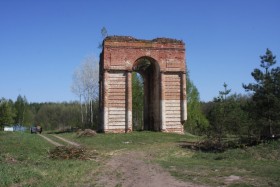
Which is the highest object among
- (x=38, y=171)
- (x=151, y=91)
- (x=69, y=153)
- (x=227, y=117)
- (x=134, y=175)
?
(x=151, y=91)

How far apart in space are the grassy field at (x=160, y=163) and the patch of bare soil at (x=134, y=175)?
360 mm

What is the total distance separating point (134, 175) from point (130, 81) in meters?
19.6

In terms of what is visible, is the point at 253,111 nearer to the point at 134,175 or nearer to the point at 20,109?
the point at 134,175

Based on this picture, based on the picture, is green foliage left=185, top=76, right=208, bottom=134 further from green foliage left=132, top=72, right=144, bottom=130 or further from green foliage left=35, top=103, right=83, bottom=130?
green foliage left=35, top=103, right=83, bottom=130

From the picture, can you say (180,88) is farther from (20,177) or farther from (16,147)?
(20,177)

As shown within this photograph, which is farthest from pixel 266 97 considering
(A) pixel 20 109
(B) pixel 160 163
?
(A) pixel 20 109

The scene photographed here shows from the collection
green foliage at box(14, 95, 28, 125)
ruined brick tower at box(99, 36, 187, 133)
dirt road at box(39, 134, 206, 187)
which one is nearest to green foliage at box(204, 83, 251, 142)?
dirt road at box(39, 134, 206, 187)

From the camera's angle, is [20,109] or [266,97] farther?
[20,109]

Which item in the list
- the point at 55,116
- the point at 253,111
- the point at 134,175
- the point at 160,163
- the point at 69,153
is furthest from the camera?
the point at 55,116

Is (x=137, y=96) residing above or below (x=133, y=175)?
above

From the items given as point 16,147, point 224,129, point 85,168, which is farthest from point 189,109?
point 85,168

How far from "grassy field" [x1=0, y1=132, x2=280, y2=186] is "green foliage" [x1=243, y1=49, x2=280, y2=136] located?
2033mm

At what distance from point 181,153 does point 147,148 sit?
2778 mm

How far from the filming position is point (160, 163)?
15633 millimetres
